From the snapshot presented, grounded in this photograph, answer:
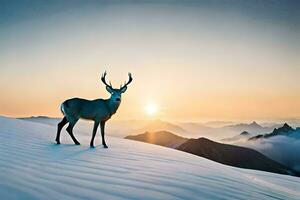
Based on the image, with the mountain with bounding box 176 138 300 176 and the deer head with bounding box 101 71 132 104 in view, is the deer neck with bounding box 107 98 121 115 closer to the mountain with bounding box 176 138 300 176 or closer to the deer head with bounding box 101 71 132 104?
the deer head with bounding box 101 71 132 104

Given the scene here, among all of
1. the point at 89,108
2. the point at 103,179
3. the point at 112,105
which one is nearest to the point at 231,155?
the point at 112,105

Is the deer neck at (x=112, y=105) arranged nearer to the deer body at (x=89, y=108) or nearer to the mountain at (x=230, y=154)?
the deer body at (x=89, y=108)

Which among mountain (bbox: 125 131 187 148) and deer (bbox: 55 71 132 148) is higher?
mountain (bbox: 125 131 187 148)

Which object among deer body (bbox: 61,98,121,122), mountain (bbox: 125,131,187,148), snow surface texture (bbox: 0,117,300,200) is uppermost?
mountain (bbox: 125,131,187,148)

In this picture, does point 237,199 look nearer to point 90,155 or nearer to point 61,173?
point 61,173

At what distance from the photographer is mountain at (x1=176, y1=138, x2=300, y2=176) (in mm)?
84875

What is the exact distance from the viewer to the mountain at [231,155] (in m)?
84.9

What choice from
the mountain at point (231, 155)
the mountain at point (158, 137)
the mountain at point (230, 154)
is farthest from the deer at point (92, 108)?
the mountain at point (158, 137)

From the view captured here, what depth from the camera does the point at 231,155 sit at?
90.9 metres

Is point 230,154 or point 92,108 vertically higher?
point 230,154

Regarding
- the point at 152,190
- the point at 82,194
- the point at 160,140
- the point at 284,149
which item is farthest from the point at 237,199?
the point at 284,149

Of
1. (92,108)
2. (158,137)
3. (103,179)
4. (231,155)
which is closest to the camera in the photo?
(103,179)

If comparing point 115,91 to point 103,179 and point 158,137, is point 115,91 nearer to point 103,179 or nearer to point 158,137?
point 103,179

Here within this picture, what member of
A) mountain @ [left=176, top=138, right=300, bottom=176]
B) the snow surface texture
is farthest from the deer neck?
mountain @ [left=176, top=138, right=300, bottom=176]
